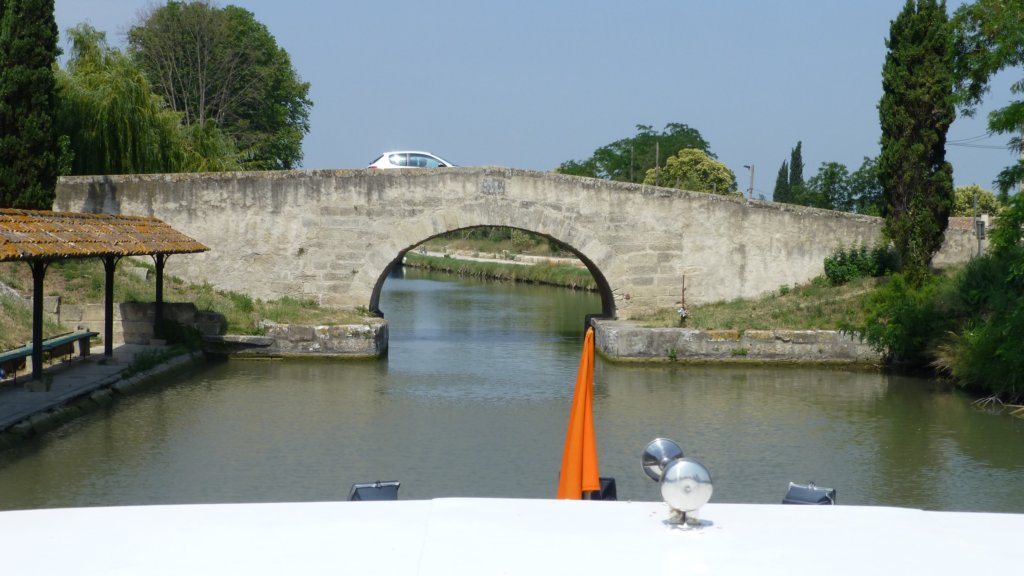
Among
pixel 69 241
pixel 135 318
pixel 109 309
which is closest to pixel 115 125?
pixel 135 318

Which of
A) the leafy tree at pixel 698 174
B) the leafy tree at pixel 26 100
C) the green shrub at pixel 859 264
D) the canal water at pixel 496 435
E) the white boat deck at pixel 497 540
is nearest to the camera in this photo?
the white boat deck at pixel 497 540

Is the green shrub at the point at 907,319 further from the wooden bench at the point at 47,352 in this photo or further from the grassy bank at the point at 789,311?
the wooden bench at the point at 47,352

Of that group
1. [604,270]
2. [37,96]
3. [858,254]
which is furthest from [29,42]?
[858,254]

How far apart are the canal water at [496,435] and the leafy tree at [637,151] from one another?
40340 millimetres

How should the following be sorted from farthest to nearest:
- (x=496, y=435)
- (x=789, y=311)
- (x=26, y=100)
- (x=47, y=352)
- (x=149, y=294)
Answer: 1. (x=789, y=311)
2. (x=149, y=294)
3. (x=26, y=100)
4. (x=47, y=352)
5. (x=496, y=435)

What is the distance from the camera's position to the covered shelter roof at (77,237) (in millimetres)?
9977

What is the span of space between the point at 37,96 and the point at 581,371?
12920 millimetres

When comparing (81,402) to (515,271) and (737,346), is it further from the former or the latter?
(515,271)

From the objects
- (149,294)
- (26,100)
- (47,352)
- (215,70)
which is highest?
(215,70)

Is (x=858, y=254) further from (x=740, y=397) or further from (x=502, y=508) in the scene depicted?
(x=502, y=508)

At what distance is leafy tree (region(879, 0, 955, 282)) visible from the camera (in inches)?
623

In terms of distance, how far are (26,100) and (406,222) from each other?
18.4 ft

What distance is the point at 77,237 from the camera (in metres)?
11.5

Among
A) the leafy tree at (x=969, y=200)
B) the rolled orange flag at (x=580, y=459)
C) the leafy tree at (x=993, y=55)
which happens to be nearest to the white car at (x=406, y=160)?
the leafy tree at (x=993, y=55)
